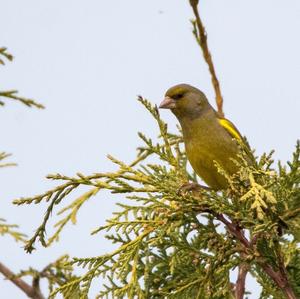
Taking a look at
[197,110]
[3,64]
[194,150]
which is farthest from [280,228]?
[3,64]

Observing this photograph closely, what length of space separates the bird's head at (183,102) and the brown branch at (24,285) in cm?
197

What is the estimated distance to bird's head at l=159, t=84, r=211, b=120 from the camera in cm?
661

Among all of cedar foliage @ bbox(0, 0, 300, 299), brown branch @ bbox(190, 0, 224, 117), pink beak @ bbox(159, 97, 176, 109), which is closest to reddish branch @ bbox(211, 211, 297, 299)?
cedar foliage @ bbox(0, 0, 300, 299)

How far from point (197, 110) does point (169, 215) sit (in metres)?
2.55

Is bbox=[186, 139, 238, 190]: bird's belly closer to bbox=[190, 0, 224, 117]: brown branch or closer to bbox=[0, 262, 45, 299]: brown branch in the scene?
bbox=[190, 0, 224, 117]: brown branch

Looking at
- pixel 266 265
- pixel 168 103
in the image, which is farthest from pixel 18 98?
pixel 266 265

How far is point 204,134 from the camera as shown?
20.4ft

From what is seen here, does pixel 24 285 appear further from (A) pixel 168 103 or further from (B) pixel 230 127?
(B) pixel 230 127

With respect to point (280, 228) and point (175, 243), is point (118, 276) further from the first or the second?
point (280, 228)

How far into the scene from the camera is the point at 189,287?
4.42 metres

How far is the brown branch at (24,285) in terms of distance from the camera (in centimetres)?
604

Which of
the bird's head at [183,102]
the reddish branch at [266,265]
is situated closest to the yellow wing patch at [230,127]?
the bird's head at [183,102]

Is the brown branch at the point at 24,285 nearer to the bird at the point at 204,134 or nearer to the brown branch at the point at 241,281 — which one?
the bird at the point at 204,134

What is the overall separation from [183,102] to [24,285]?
2217 millimetres
